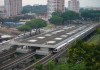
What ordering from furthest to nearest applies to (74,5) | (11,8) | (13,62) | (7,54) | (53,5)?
1. (74,5)
2. (11,8)
3. (53,5)
4. (7,54)
5. (13,62)

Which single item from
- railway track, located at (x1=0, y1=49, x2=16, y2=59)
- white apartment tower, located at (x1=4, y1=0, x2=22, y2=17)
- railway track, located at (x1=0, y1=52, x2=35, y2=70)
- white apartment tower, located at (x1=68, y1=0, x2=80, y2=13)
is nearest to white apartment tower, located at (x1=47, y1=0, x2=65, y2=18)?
white apartment tower, located at (x1=4, y1=0, x2=22, y2=17)

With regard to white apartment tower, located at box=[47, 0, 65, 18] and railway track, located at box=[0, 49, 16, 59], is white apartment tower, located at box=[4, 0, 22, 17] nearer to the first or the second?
white apartment tower, located at box=[47, 0, 65, 18]

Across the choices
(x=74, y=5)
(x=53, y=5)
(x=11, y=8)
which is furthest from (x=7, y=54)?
(x=74, y=5)

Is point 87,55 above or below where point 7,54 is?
above

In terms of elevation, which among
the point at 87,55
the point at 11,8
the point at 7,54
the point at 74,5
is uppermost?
the point at 74,5

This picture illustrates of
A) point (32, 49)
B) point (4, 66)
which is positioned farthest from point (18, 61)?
point (32, 49)

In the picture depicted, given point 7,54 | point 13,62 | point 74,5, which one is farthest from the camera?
point 74,5

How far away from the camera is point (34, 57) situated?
1869cm

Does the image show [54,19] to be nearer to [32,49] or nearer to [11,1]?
[11,1]

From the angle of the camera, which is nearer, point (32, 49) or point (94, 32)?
point (32, 49)

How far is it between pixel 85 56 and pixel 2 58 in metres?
9.34

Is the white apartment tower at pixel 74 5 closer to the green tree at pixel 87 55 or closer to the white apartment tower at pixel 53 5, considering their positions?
the white apartment tower at pixel 53 5

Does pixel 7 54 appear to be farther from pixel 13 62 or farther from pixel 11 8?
pixel 11 8

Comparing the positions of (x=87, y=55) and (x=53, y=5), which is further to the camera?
(x=53, y=5)
